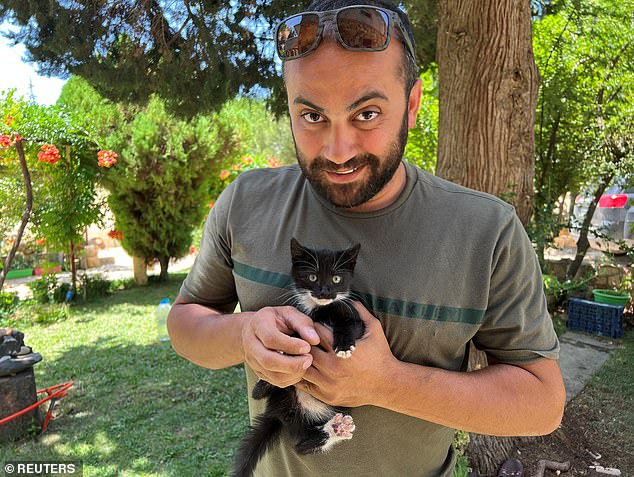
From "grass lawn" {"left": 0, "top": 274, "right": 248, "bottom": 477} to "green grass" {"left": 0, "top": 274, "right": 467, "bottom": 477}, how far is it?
12 mm

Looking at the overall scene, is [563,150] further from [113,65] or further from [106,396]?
[106,396]

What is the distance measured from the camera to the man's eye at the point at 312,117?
152cm

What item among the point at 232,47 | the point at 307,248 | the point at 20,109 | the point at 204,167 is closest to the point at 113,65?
the point at 232,47

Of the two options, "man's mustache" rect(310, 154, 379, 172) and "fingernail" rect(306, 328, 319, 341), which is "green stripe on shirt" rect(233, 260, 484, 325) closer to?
"fingernail" rect(306, 328, 319, 341)

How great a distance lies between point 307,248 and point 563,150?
421 inches

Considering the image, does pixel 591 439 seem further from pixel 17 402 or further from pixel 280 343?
pixel 17 402

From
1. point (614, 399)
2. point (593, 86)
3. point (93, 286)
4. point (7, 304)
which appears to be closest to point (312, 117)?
point (614, 399)

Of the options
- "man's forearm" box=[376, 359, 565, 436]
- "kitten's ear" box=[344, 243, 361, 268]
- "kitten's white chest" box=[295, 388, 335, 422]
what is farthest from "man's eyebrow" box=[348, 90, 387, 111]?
"kitten's white chest" box=[295, 388, 335, 422]

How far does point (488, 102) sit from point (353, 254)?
3356 millimetres

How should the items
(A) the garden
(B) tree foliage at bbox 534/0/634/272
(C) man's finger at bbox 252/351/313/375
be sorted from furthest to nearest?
(B) tree foliage at bbox 534/0/634/272 → (A) the garden → (C) man's finger at bbox 252/351/313/375

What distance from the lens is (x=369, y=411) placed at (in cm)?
157

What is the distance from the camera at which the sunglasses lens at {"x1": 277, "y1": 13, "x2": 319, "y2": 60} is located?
4.99ft

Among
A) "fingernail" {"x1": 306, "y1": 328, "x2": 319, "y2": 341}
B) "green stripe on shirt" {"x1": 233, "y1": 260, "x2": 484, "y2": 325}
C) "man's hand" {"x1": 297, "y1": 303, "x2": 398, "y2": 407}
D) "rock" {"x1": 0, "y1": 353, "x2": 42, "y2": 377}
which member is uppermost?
"green stripe on shirt" {"x1": 233, "y1": 260, "x2": 484, "y2": 325}

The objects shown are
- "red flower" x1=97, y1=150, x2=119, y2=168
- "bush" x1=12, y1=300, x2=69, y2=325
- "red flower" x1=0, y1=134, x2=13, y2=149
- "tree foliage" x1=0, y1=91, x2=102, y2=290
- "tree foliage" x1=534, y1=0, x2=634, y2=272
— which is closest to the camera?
"red flower" x1=0, y1=134, x2=13, y2=149
